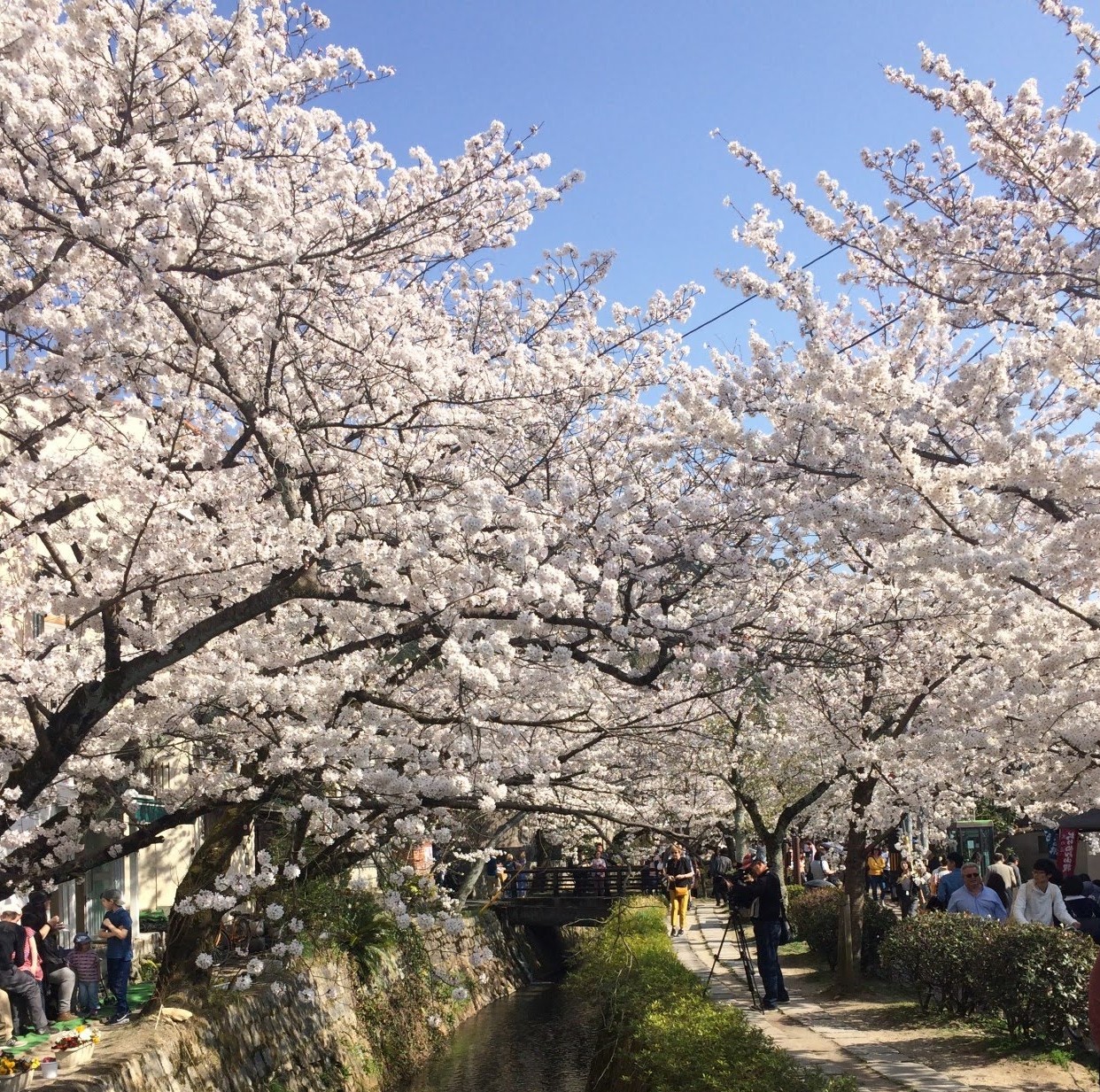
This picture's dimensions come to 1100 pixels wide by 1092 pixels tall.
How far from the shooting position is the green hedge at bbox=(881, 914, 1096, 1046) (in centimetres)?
859

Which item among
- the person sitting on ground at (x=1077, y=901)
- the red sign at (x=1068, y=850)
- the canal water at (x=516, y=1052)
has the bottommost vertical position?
the canal water at (x=516, y=1052)

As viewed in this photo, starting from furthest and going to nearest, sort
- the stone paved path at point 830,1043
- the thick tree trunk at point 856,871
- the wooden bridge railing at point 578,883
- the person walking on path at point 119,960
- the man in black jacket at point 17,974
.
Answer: the wooden bridge railing at point 578,883, the thick tree trunk at point 856,871, the person walking on path at point 119,960, the man in black jacket at point 17,974, the stone paved path at point 830,1043

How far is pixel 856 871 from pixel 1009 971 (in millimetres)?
4097

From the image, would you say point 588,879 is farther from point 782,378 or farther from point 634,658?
point 782,378

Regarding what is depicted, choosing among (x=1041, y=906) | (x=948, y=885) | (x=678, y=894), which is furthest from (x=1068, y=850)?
(x=678, y=894)

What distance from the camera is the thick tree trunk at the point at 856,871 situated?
509 inches

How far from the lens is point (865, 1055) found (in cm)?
910

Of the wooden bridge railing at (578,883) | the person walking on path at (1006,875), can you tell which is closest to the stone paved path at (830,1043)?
the person walking on path at (1006,875)

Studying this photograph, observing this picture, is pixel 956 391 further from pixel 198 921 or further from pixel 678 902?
pixel 678 902

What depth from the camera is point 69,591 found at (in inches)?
318

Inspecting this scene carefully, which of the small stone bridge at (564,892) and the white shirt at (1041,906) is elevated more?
the white shirt at (1041,906)

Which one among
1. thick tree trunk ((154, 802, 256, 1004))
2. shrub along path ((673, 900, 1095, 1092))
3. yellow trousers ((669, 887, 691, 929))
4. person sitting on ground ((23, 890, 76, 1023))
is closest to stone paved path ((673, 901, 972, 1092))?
shrub along path ((673, 900, 1095, 1092))

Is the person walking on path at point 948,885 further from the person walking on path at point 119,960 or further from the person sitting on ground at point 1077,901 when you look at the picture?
the person walking on path at point 119,960

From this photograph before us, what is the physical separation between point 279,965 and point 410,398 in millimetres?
7332
